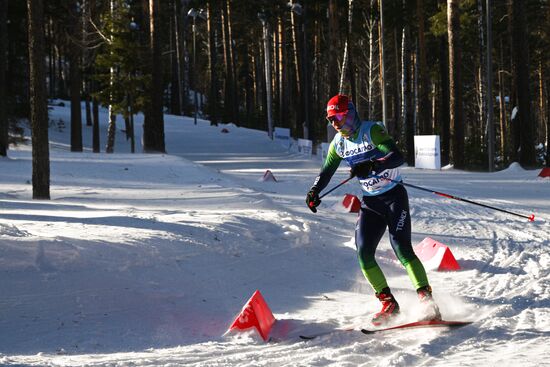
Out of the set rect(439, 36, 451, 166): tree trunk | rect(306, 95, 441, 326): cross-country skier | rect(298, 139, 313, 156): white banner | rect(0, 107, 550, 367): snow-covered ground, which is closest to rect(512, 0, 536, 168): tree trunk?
rect(439, 36, 451, 166): tree trunk

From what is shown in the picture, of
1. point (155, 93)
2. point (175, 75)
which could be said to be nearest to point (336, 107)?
point (155, 93)

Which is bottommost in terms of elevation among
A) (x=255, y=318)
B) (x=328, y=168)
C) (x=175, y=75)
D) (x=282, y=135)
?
(x=255, y=318)

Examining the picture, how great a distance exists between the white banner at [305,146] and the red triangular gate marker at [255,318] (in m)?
26.0

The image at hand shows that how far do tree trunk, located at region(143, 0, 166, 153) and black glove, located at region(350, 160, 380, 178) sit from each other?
21629 millimetres

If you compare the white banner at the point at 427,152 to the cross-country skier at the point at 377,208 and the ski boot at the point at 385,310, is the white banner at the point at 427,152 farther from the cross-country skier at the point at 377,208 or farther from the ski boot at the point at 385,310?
the ski boot at the point at 385,310

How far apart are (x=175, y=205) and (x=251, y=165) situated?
1452 centimetres

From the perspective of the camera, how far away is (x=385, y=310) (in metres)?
6.00

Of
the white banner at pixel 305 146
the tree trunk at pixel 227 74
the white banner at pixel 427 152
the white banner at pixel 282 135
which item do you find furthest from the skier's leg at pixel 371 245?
the tree trunk at pixel 227 74

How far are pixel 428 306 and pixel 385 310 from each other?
15.0 inches

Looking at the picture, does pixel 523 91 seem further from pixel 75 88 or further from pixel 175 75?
pixel 175 75

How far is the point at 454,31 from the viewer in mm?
22891

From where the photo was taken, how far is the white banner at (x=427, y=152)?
24.0 metres

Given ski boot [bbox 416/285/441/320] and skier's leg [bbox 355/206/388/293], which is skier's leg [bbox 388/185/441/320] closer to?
ski boot [bbox 416/285/441/320]

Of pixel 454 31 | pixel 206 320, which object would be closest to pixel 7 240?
pixel 206 320
